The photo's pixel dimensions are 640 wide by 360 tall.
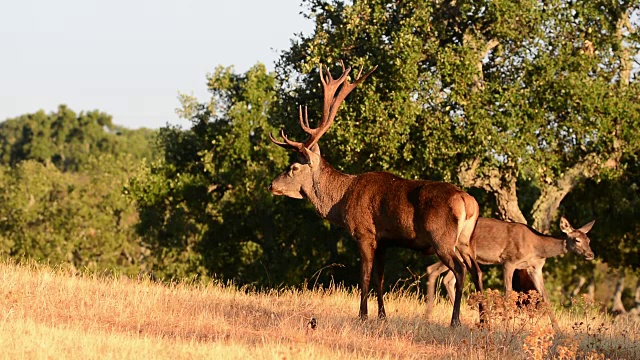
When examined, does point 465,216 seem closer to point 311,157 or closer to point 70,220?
point 311,157

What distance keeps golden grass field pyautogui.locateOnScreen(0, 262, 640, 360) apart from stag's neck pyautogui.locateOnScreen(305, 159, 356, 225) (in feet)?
4.26

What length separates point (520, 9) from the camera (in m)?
20.2

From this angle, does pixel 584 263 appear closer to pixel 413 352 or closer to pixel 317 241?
pixel 317 241

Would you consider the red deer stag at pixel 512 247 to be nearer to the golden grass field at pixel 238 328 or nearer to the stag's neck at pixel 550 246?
the stag's neck at pixel 550 246

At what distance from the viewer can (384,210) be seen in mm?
12461

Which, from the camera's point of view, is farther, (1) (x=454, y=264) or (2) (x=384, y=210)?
(2) (x=384, y=210)

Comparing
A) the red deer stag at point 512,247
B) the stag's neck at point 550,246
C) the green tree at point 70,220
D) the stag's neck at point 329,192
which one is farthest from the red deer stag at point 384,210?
the green tree at point 70,220

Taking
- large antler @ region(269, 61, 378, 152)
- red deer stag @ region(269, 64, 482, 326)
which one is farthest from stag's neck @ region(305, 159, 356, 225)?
large antler @ region(269, 61, 378, 152)

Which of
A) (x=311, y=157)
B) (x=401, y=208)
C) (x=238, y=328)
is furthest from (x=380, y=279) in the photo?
(x=238, y=328)

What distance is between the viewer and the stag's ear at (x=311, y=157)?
13602 mm

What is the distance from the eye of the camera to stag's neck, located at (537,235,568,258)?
52.3 feet

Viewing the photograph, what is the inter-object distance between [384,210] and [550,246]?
15.5ft

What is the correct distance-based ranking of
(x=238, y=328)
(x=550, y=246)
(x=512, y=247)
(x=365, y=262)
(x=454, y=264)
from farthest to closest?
(x=550, y=246)
(x=512, y=247)
(x=365, y=262)
(x=454, y=264)
(x=238, y=328)

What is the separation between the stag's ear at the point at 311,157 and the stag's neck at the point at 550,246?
453cm
